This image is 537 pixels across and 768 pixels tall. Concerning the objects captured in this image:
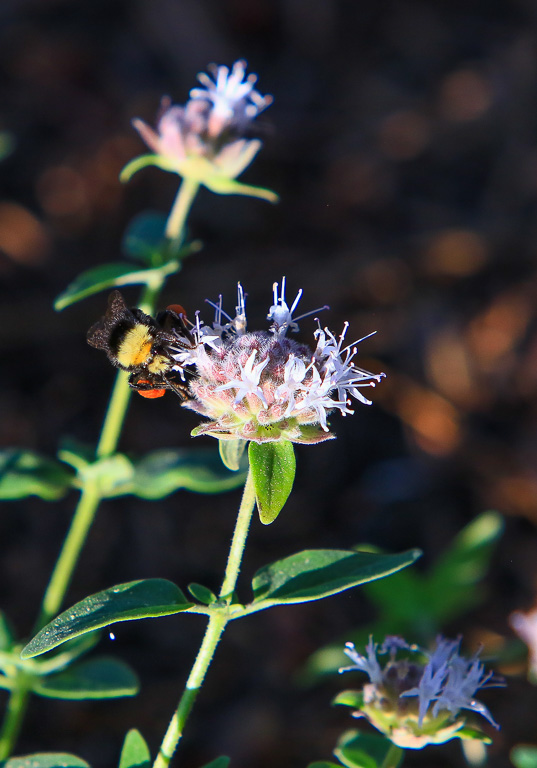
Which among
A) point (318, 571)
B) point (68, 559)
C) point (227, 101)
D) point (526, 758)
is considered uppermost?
point (227, 101)

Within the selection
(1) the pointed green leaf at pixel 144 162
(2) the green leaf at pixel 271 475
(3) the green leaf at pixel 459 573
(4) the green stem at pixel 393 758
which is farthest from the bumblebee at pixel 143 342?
(3) the green leaf at pixel 459 573

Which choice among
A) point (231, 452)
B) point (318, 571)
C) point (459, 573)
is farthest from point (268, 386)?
point (459, 573)

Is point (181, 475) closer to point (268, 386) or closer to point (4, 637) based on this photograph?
point (4, 637)

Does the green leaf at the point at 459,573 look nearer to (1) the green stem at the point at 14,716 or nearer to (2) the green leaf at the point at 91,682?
(2) the green leaf at the point at 91,682

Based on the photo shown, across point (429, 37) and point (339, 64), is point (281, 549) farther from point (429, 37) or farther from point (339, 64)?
point (429, 37)

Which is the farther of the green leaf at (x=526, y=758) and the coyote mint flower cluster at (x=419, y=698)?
the green leaf at (x=526, y=758)

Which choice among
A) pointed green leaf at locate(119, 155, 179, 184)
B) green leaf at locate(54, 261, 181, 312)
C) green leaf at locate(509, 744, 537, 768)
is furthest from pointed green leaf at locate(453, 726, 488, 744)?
pointed green leaf at locate(119, 155, 179, 184)

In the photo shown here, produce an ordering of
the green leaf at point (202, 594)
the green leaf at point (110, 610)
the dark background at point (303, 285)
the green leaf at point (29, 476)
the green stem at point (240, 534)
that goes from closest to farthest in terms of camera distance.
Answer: the green leaf at point (110, 610) → the green stem at point (240, 534) → the green leaf at point (202, 594) → the green leaf at point (29, 476) → the dark background at point (303, 285)
